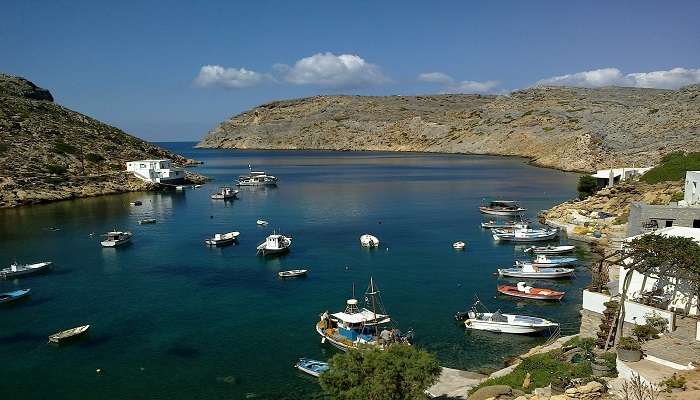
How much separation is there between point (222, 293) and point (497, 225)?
39.5 m

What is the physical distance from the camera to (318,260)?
55781mm

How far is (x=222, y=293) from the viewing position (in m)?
45.0

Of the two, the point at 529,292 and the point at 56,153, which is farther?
the point at 56,153

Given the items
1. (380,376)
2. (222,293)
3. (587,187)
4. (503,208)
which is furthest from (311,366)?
(587,187)

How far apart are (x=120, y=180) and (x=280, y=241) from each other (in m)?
72.6

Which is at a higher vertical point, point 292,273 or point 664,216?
point 664,216

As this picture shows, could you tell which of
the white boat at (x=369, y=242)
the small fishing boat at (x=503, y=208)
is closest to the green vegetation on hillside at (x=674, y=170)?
the small fishing boat at (x=503, y=208)

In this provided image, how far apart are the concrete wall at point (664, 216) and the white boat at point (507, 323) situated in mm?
12212

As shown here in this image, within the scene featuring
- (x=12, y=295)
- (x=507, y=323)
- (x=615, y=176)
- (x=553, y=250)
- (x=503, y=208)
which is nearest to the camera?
(x=507, y=323)

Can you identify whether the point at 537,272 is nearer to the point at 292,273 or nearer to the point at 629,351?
the point at 292,273

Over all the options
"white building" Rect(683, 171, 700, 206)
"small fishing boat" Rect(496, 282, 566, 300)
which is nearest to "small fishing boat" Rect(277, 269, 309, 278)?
"small fishing boat" Rect(496, 282, 566, 300)

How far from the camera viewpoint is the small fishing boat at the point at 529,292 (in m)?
42.1

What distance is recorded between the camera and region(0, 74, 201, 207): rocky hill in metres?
102

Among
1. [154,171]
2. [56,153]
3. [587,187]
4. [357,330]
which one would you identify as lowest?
[357,330]
